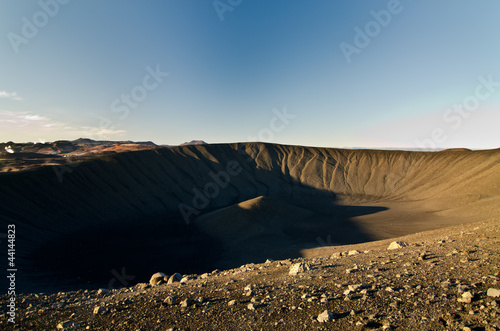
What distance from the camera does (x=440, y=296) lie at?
3932 mm

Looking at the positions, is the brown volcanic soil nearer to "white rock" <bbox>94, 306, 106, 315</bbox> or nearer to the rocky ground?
the rocky ground

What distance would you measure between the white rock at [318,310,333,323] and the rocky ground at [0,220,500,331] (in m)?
0.01

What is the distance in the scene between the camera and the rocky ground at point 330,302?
11.7 feet

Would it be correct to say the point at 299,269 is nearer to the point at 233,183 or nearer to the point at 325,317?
the point at 325,317

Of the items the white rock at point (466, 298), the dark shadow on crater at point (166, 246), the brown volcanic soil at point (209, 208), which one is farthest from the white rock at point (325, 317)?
the dark shadow on crater at point (166, 246)

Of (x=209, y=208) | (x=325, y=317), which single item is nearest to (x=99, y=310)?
(x=325, y=317)

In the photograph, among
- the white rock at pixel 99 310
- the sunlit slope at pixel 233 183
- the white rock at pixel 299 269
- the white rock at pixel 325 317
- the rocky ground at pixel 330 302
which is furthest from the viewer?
the sunlit slope at pixel 233 183

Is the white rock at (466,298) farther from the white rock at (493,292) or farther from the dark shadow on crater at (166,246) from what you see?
the dark shadow on crater at (166,246)

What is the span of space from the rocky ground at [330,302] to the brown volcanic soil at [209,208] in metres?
0.76

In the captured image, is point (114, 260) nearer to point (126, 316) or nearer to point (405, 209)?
point (126, 316)

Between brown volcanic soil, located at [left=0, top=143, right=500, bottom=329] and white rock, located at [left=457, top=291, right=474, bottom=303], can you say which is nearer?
white rock, located at [left=457, top=291, right=474, bottom=303]

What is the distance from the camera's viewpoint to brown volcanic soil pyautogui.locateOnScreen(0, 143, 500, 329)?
744 inches

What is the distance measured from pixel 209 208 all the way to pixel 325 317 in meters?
37.9

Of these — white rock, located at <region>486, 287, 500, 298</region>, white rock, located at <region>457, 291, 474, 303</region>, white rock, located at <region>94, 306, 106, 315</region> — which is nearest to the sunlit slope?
white rock, located at <region>94, 306, 106, 315</region>
